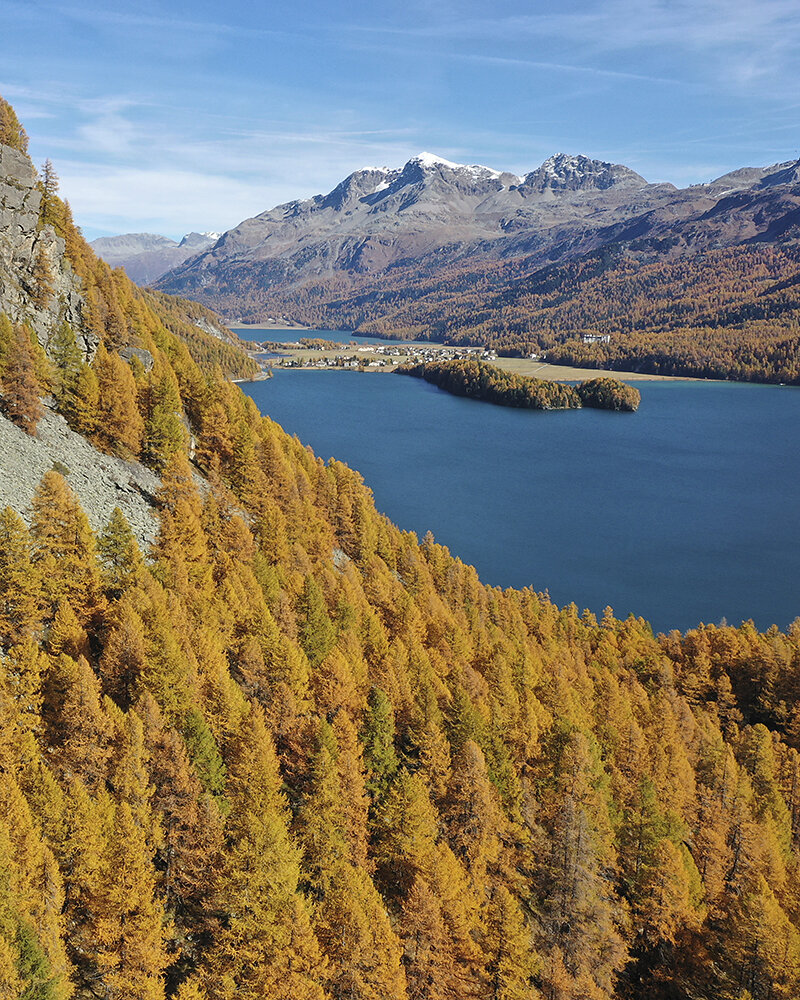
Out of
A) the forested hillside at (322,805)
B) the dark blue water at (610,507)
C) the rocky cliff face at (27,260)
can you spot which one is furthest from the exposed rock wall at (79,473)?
the dark blue water at (610,507)

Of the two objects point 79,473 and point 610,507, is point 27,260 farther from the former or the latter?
point 610,507

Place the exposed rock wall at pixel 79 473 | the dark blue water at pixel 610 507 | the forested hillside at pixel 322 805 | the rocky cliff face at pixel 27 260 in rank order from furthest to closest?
the dark blue water at pixel 610 507, the rocky cliff face at pixel 27 260, the exposed rock wall at pixel 79 473, the forested hillside at pixel 322 805

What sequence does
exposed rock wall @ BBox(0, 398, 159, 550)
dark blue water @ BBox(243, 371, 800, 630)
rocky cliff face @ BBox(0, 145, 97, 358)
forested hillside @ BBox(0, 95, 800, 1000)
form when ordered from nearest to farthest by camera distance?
forested hillside @ BBox(0, 95, 800, 1000), exposed rock wall @ BBox(0, 398, 159, 550), rocky cliff face @ BBox(0, 145, 97, 358), dark blue water @ BBox(243, 371, 800, 630)

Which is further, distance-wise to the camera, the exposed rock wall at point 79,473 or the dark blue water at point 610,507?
the dark blue water at point 610,507

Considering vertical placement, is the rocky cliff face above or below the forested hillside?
above

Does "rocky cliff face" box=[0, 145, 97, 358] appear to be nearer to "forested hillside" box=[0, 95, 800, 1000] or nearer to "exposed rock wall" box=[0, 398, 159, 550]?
"forested hillside" box=[0, 95, 800, 1000]

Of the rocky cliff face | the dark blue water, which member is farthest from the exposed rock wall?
the dark blue water

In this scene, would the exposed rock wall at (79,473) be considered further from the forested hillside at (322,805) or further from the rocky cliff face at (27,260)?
the rocky cliff face at (27,260)
